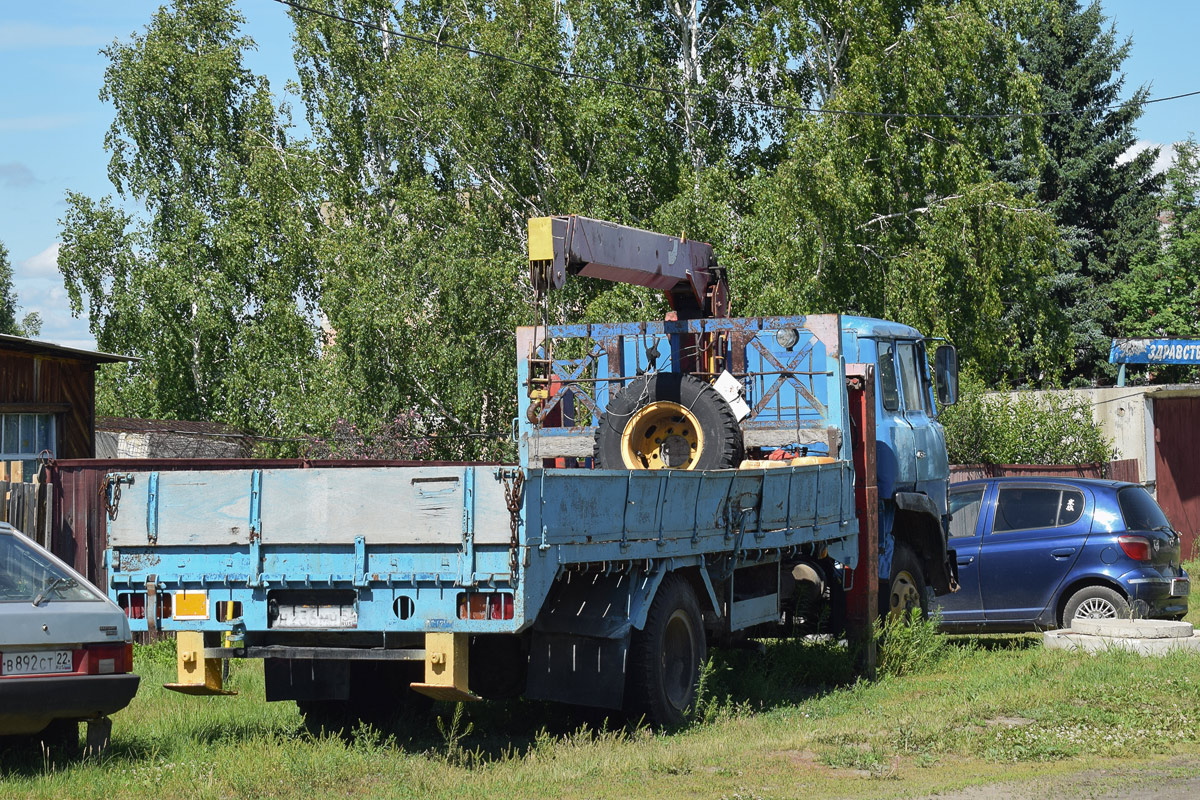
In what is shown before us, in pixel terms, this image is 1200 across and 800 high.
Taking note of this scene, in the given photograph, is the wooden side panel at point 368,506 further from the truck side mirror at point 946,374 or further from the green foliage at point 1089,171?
the green foliage at point 1089,171

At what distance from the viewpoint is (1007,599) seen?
42.7 feet

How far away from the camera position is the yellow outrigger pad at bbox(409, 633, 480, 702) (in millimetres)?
7039

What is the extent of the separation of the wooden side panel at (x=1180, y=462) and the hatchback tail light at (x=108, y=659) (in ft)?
68.0

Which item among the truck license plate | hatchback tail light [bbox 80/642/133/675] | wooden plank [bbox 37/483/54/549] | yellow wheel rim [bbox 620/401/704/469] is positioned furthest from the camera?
wooden plank [bbox 37/483/54/549]

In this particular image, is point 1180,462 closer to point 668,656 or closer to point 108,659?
point 668,656

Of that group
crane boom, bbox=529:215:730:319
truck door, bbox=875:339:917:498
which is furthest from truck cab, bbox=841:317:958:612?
crane boom, bbox=529:215:730:319

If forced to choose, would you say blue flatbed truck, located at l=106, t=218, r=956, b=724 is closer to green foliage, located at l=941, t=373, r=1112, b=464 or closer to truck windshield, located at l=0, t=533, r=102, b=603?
truck windshield, located at l=0, t=533, r=102, b=603

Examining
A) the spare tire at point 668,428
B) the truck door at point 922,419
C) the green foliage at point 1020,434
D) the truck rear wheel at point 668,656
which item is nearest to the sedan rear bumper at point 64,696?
the truck rear wheel at point 668,656

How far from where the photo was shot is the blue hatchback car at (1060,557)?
12578mm

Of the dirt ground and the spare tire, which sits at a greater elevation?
the spare tire

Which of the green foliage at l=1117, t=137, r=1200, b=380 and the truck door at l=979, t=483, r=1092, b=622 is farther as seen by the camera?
the green foliage at l=1117, t=137, r=1200, b=380

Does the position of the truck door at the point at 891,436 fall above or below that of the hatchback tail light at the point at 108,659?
above

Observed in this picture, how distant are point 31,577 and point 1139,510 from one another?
391 inches

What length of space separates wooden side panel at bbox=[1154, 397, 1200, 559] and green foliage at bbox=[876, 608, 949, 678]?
47.4 feet
